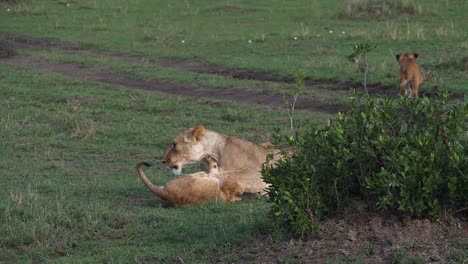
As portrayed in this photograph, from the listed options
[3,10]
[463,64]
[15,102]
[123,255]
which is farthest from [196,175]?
[3,10]

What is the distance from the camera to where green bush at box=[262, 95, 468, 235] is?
5.55 metres

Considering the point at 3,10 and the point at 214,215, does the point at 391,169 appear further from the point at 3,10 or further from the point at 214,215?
the point at 3,10

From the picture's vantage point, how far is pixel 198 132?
8.02 metres

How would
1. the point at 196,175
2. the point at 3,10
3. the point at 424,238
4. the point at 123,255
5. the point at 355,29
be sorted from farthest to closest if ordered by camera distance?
the point at 3,10 → the point at 355,29 → the point at 196,175 → the point at 123,255 → the point at 424,238

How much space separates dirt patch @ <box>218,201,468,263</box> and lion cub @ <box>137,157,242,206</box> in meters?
1.61

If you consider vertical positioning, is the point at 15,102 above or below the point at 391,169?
below

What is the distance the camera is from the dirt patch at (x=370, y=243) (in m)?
5.38

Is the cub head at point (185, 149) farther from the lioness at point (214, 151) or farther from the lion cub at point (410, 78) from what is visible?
the lion cub at point (410, 78)

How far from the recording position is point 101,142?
1073cm

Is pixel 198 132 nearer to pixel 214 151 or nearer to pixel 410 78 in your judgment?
pixel 214 151

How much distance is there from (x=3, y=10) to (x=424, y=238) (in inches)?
810

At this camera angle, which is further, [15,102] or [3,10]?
[3,10]

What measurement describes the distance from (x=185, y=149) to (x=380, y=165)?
8.52 feet

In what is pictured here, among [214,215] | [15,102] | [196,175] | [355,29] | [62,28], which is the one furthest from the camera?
[62,28]
